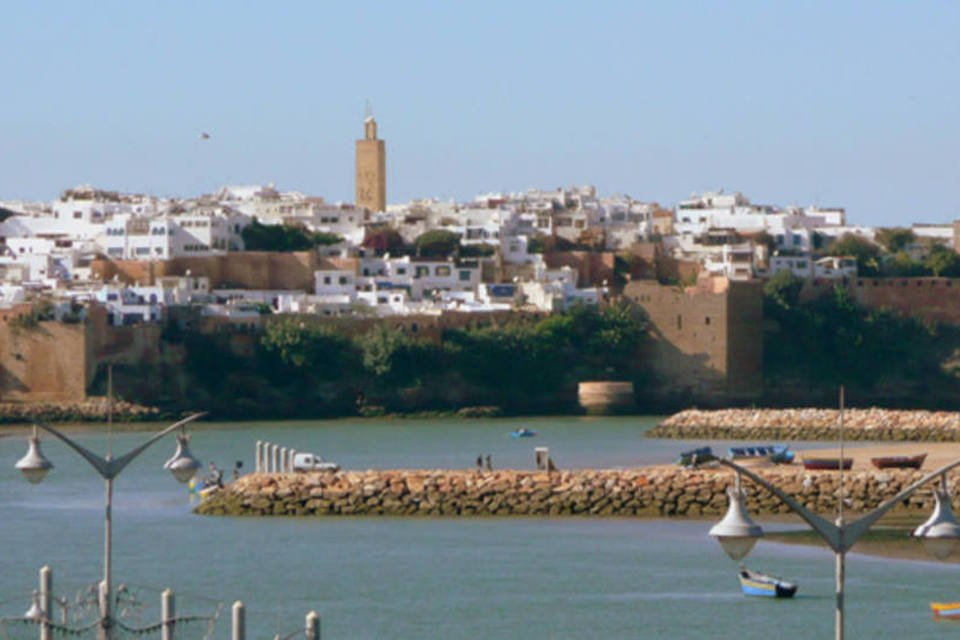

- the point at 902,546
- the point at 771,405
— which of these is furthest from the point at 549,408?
the point at 902,546

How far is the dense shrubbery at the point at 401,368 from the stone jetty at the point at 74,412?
1.94 m

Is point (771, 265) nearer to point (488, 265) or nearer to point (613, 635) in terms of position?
point (488, 265)

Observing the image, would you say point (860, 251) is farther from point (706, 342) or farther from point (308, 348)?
point (308, 348)

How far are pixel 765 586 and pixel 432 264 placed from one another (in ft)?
139

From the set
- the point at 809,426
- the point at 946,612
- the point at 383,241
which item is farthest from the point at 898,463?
the point at 383,241

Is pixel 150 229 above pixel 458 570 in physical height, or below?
above

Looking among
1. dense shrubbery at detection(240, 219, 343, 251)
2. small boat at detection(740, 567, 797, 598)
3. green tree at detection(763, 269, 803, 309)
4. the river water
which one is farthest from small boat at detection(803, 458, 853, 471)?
dense shrubbery at detection(240, 219, 343, 251)

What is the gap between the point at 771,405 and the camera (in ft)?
199

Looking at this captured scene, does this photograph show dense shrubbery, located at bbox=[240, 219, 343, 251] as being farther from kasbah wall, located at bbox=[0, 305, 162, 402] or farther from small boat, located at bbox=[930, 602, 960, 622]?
small boat, located at bbox=[930, 602, 960, 622]

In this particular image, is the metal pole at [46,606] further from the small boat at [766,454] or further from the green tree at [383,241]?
the green tree at [383,241]

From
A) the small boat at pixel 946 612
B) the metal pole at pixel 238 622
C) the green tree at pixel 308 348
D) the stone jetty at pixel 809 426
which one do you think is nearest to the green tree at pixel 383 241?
the green tree at pixel 308 348

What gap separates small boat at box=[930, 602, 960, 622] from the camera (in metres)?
24.5

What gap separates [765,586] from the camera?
2592 cm

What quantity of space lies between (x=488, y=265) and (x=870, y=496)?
1431 inches
